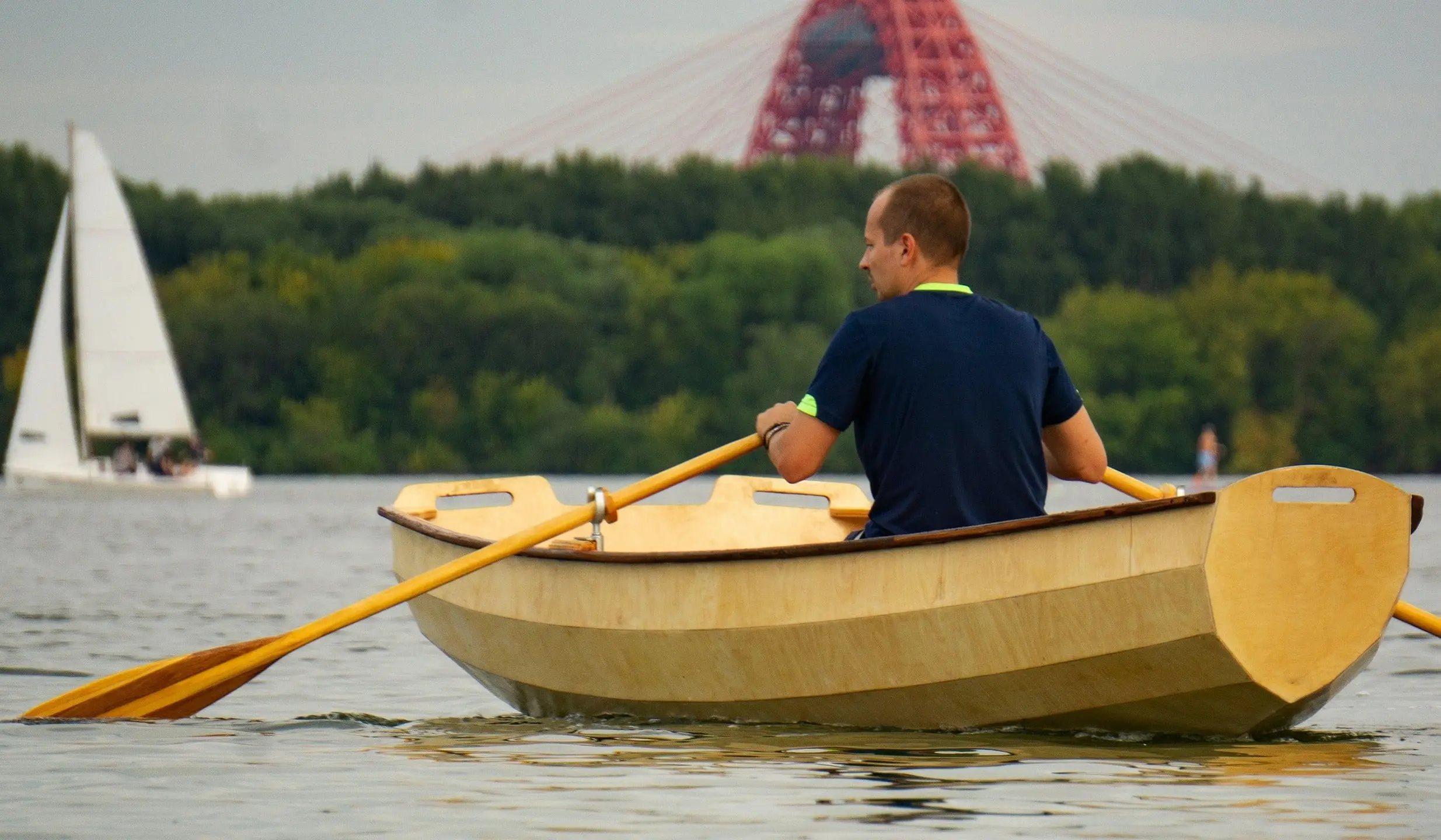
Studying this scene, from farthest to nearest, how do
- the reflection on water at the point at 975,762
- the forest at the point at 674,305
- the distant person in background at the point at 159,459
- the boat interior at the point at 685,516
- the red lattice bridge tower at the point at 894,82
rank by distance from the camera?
the red lattice bridge tower at the point at 894,82, the forest at the point at 674,305, the distant person in background at the point at 159,459, the boat interior at the point at 685,516, the reflection on water at the point at 975,762

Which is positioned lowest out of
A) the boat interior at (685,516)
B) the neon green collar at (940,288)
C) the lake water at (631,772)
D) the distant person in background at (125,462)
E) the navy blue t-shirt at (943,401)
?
the lake water at (631,772)

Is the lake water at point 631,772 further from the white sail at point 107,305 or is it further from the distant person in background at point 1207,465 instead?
the distant person in background at point 1207,465

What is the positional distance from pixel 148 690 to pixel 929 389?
137 inches

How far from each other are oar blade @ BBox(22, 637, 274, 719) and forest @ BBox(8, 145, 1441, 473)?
46338 millimetres

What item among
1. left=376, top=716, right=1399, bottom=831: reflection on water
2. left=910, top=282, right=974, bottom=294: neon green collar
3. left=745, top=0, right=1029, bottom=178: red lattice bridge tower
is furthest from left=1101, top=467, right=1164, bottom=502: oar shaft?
left=745, top=0, right=1029, bottom=178: red lattice bridge tower

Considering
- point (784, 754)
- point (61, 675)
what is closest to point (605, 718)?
point (784, 754)

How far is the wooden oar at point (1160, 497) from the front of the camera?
7791mm

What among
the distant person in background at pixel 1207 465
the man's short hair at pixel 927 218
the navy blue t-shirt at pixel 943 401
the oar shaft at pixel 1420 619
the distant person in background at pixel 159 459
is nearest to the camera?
the navy blue t-shirt at pixel 943 401

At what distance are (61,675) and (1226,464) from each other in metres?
50.3

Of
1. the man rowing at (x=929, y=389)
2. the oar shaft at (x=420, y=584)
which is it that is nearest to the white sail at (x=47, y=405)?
the oar shaft at (x=420, y=584)

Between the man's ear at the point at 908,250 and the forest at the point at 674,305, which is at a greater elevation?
the forest at the point at 674,305

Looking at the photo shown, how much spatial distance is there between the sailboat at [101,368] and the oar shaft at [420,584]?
3334 cm

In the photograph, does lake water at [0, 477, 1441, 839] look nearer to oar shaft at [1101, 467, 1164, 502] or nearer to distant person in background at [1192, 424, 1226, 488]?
oar shaft at [1101, 467, 1164, 502]

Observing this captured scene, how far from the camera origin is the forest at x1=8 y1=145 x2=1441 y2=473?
2215 inches
